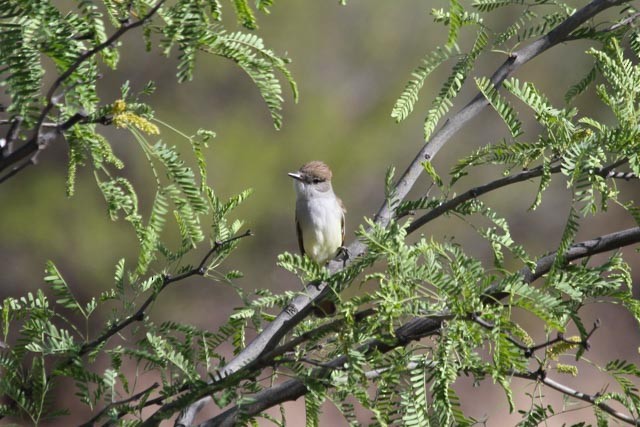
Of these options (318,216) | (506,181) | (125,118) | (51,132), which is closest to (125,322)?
(125,118)

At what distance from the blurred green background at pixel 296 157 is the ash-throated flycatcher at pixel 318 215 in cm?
484

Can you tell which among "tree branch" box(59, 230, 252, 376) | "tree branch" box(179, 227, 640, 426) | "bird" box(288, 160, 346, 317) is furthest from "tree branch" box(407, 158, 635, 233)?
"bird" box(288, 160, 346, 317)

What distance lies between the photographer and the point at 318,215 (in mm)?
6418

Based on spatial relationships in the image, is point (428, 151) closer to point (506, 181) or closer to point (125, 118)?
point (506, 181)

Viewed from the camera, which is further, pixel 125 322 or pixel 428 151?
pixel 428 151

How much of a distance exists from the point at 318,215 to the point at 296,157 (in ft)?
20.6

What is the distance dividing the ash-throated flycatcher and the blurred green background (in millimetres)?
4844

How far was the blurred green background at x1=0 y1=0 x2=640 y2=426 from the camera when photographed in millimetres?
11914

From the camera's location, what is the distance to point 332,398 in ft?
6.75

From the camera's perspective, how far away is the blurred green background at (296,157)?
11914 mm

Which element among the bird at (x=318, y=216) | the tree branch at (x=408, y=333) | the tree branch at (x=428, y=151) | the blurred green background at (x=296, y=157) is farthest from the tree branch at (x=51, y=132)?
the blurred green background at (x=296, y=157)

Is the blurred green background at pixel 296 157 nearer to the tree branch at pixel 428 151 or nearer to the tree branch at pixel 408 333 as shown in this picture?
the tree branch at pixel 428 151

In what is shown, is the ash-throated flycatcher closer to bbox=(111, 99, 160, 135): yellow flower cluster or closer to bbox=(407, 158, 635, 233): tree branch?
bbox=(407, 158, 635, 233): tree branch

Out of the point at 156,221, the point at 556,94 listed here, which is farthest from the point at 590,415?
the point at 156,221
